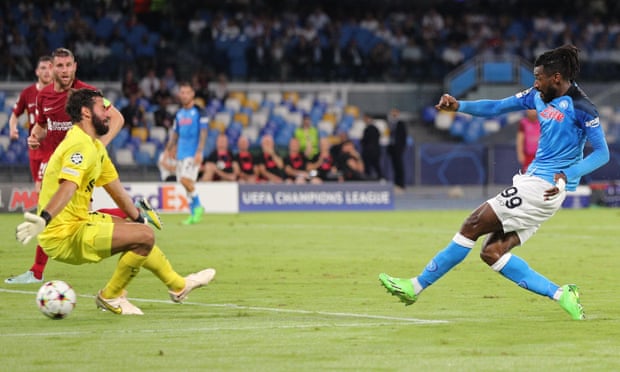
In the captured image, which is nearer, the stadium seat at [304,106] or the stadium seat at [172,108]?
the stadium seat at [172,108]

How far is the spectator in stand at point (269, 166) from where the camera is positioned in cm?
2678

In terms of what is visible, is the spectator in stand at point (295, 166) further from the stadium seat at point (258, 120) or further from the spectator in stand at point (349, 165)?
the stadium seat at point (258, 120)

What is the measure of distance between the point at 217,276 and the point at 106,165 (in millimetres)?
3723

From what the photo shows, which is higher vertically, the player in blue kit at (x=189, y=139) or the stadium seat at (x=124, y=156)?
the player in blue kit at (x=189, y=139)

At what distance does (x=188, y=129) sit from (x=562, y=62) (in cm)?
1232

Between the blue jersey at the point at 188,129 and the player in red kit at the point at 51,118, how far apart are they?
8542 mm

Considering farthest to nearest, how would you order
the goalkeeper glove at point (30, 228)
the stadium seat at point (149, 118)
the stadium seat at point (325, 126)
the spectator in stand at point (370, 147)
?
the stadium seat at point (325, 126)
the spectator in stand at point (370, 147)
the stadium seat at point (149, 118)
the goalkeeper glove at point (30, 228)

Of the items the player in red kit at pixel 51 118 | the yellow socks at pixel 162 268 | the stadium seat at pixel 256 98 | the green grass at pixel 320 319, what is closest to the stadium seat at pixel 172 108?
the stadium seat at pixel 256 98

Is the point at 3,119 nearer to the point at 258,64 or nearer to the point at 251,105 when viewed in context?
the point at 251,105

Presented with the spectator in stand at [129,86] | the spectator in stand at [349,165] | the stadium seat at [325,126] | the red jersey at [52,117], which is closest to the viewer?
the red jersey at [52,117]

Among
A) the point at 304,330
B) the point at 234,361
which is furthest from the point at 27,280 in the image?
the point at 234,361

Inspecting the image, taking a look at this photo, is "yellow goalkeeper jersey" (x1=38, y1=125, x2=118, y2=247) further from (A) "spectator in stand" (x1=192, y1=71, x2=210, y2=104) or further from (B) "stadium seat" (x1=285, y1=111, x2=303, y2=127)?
(B) "stadium seat" (x1=285, y1=111, x2=303, y2=127)

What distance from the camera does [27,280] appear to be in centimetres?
1205

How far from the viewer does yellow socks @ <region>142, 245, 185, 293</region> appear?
31.3ft
